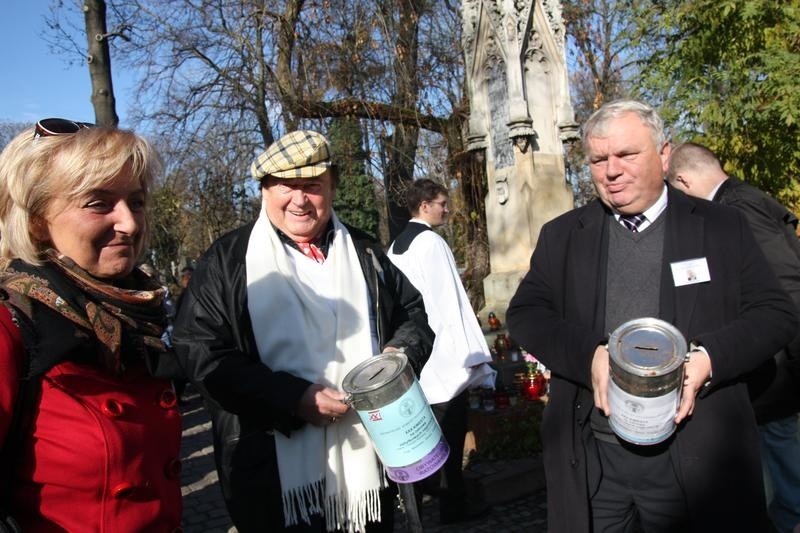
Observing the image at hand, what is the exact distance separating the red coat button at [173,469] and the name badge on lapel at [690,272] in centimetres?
168

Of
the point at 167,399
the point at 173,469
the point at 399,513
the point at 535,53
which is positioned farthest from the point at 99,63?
the point at 173,469

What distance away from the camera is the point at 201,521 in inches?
197

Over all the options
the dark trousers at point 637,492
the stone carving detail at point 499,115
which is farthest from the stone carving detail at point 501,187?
the dark trousers at point 637,492

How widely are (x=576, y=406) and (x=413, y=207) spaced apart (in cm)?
264

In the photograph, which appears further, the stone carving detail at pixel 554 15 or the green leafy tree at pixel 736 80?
the stone carving detail at pixel 554 15

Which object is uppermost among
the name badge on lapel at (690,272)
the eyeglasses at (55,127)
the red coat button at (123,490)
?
the eyeglasses at (55,127)

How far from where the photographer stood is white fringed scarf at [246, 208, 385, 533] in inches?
89.1

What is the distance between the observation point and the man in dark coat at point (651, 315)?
2.17m

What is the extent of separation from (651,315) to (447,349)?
2.20m

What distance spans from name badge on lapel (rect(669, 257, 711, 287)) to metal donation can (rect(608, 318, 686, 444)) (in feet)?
1.04

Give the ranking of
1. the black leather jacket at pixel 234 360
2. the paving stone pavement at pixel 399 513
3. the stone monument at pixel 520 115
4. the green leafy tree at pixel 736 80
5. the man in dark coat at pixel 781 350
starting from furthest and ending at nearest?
the stone monument at pixel 520 115, the green leafy tree at pixel 736 80, the paving stone pavement at pixel 399 513, the man in dark coat at pixel 781 350, the black leather jacket at pixel 234 360

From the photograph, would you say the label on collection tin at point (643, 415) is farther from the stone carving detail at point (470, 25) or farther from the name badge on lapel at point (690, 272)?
the stone carving detail at point (470, 25)

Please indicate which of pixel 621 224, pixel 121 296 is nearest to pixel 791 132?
pixel 621 224

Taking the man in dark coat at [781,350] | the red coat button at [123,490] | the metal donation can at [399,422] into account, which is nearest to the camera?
the red coat button at [123,490]
